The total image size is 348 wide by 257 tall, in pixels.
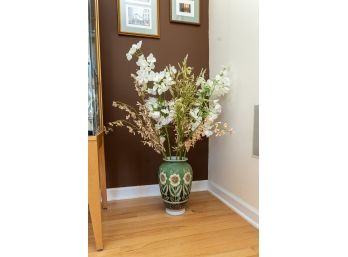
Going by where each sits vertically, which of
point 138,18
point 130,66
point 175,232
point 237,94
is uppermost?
point 138,18

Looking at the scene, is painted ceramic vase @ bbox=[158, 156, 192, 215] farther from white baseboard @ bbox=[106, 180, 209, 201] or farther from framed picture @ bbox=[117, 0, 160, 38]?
framed picture @ bbox=[117, 0, 160, 38]

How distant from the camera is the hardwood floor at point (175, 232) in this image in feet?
3.78

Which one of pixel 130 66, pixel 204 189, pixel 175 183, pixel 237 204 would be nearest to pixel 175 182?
pixel 175 183

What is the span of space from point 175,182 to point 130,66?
898 mm

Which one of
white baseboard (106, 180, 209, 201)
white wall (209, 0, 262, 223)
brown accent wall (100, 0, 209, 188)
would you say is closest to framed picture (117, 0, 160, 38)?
brown accent wall (100, 0, 209, 188)

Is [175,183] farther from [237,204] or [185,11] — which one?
[185,11]

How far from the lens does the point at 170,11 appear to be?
189 cm

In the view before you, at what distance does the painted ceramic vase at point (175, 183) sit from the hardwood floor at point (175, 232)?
0.27 feet

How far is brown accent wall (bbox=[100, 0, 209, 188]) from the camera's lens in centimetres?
179

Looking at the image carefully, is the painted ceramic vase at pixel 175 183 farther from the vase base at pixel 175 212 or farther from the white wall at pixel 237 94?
the white wall at pixel 237 94

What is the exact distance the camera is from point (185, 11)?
1.92 meters

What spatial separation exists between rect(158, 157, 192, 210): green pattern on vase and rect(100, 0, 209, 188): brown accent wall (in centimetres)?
40
